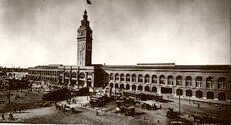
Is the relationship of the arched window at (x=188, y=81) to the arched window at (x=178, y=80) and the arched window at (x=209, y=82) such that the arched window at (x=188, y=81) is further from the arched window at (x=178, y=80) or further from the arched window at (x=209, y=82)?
the arched window at (x=209, y=82)

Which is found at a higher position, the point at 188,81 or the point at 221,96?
the point at 188,81

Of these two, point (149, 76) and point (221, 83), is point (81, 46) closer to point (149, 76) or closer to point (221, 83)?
point (149, 76)

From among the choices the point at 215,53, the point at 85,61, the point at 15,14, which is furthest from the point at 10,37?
the point at 85,61

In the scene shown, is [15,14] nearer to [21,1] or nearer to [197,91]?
[21,1]

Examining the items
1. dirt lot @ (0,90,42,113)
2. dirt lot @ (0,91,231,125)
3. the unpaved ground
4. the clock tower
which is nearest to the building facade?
the clock tower

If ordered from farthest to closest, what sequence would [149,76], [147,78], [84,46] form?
[84,46]
[147,78]
[149,76]

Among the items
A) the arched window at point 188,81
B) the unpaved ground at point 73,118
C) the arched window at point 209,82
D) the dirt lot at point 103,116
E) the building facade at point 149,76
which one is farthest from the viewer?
the arched window at point 188,81

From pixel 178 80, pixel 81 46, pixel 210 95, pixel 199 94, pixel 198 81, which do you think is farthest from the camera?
pixel 81 46

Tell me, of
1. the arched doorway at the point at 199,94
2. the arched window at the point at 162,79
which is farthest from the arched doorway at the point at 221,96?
the arched window at the point at 162,79

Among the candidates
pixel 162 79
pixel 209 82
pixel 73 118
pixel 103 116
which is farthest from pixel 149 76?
pixel 73 118
